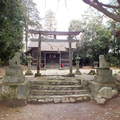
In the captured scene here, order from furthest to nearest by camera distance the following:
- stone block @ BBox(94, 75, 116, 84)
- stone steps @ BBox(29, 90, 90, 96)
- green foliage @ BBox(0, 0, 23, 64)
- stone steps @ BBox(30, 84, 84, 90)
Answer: green foliage @ BBox(0, 0, 23, 64), stone steps @ BBox(30, 84, 84, 90), stone steps @ BBox(29, 90, 90, 96), stone block @ BBox(94, 75, 116, 84)

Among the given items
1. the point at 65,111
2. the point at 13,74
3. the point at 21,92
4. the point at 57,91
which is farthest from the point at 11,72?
the point at 65,111

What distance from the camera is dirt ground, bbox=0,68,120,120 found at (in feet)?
10.3

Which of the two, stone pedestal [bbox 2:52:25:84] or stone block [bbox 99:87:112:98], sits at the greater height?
stone pedestal [bbox 2:52:25:84]

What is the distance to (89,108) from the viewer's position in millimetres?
3664

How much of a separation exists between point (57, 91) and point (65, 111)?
108 centimetres

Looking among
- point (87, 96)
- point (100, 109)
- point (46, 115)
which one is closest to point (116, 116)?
point (100, 109)

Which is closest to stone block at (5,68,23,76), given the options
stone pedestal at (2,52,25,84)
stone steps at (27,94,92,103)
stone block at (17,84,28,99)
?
stone pedestal at (2,52,25,84)

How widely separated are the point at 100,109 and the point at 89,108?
0.39 m

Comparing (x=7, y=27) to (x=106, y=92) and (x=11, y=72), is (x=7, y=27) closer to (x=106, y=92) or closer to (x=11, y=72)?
(x=11, y=72)

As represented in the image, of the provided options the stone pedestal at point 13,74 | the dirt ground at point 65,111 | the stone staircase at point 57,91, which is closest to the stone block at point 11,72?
the stone pedestal at point 13,74

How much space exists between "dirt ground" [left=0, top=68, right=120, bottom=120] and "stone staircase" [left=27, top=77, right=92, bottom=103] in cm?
24

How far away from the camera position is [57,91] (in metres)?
4.45

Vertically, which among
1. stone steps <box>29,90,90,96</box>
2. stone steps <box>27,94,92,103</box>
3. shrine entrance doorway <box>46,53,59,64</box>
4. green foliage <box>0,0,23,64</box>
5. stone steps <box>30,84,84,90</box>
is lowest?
stone steps <box>27,94,92,103</box>

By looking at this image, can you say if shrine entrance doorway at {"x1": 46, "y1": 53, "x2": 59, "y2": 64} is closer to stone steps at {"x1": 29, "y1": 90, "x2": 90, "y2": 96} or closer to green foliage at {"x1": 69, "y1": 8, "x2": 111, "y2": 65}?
green foliage at {"x1": 69, "y1": 8, "x2": 111, "y2": 65}
